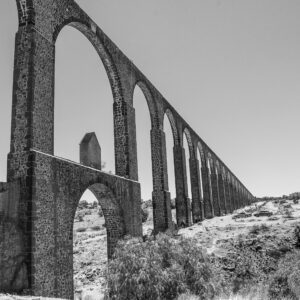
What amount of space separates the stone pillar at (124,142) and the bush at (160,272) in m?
5.42

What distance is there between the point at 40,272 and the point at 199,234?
33.1 feet

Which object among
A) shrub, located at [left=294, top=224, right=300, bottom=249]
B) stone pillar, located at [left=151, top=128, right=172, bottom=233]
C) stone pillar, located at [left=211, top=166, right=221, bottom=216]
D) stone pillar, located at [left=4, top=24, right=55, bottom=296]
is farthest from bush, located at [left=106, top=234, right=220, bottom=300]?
stone pillar, located at [left=211, top=166, right=221, bottom=216]

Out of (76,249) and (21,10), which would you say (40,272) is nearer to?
(21,10)

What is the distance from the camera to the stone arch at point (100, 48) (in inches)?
469

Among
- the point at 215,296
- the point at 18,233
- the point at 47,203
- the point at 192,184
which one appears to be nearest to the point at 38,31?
A: the point at 47,203

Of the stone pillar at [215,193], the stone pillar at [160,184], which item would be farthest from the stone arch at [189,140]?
the stone pillar at [215,193]

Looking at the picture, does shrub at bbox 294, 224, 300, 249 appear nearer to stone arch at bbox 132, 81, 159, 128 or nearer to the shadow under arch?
the shadow under arch

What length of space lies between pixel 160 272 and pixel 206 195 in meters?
23.7

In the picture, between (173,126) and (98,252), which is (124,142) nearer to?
(98,252)

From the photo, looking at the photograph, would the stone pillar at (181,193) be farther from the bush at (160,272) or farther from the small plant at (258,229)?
the bush at (160,272)

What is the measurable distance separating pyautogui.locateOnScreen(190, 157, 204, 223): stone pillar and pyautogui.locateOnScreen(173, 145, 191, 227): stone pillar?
4.41 m

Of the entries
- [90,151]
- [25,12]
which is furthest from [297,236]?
[25,12]

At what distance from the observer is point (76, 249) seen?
56.5ft

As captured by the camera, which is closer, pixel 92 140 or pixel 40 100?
pixel 40 100
